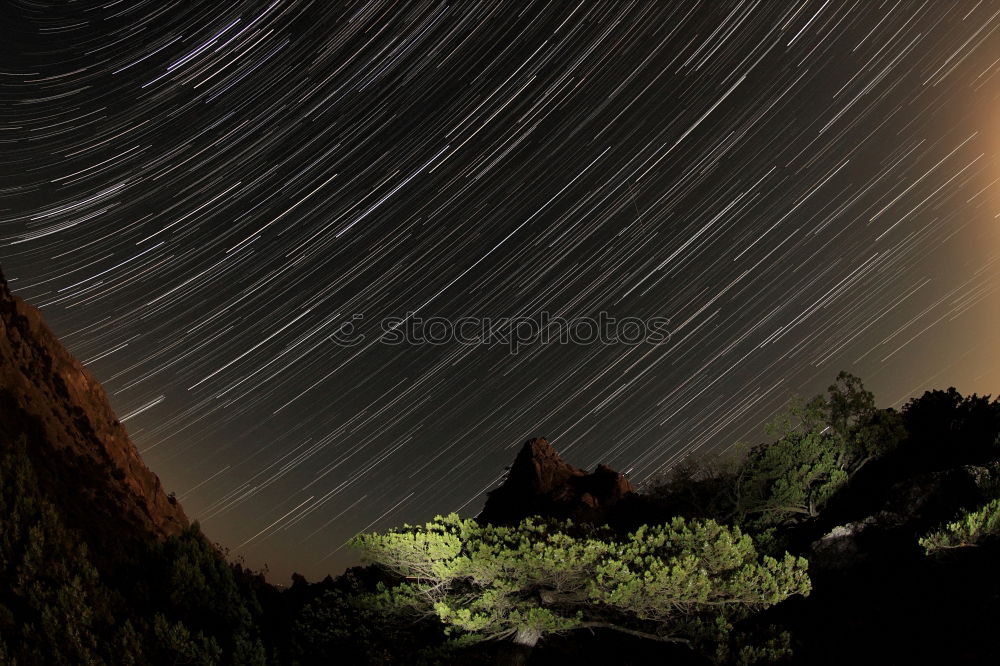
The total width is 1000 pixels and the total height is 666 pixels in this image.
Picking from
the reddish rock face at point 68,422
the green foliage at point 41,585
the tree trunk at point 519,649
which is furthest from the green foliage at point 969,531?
the reddish rock face at point 68,422

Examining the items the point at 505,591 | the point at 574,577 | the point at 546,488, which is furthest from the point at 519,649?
the point at 546,488

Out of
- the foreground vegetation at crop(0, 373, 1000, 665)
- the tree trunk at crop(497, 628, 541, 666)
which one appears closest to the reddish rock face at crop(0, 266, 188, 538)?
the foreground vegetation at crop(0, 373, 1000, 665)

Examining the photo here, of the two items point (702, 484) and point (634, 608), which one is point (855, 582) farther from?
point (702, 484)

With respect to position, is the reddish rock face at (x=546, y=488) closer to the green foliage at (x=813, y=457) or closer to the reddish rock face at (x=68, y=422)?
the green foliage at (x=813, y=457)

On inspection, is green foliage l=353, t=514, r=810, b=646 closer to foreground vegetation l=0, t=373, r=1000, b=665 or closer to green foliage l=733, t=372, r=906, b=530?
foreground vegetation l=0, t=373, r=1000, b=665

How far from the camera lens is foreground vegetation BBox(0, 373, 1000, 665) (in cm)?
775

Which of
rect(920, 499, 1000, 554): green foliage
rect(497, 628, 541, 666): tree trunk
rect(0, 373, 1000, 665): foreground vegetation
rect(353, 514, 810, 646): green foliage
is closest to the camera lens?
rect(0, 373, 1000, 665): foreground vegetation

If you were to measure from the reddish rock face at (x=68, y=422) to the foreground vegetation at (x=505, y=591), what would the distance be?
3266mm

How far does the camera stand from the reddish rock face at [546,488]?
116 ft

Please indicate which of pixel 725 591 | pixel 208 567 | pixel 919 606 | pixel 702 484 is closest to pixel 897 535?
pixel 919 606

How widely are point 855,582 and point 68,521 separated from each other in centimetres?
1783

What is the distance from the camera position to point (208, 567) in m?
10.3

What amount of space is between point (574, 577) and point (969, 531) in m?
6.64

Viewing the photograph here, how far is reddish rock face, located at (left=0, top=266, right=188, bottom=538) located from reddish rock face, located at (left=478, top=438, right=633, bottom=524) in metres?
18.8
